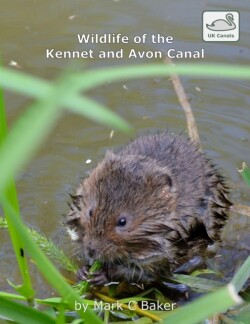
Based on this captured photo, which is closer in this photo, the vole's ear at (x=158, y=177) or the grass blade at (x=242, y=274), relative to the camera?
the grass blade at (x=242, y=274)

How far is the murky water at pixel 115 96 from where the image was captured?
15.5ft

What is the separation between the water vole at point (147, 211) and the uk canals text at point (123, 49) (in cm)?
151

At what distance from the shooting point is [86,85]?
1290mm

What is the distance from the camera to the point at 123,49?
5.79 meters

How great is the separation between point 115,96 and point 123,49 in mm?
524

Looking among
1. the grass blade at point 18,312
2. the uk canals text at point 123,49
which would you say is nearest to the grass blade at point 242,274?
the grass blade at point 18,312

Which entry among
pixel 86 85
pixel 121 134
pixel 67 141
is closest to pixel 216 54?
pixel 121 134

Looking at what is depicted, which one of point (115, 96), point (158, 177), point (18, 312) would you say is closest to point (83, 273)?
point (158, 177)

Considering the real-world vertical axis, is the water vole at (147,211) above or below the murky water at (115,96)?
below

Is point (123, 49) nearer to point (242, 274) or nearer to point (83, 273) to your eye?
point (83, 273)

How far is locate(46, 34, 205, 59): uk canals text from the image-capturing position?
18.6 feet

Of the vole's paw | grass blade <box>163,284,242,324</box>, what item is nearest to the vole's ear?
the vole's paw

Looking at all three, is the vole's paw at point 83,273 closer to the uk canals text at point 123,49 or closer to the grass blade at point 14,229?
the grass blade at point 14,229

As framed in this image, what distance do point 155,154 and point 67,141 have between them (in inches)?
44.9
